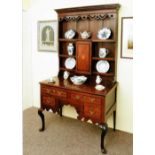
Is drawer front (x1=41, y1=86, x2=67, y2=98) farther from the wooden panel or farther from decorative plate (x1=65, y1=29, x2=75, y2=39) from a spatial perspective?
decorative plate (x1=65, y1=29, x2=75, y2=39)

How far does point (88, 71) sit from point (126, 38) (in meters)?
0.74

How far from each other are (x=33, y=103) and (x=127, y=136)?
200cm

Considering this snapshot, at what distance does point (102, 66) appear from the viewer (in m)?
3.11

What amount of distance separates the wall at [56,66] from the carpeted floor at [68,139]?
258 millimetres

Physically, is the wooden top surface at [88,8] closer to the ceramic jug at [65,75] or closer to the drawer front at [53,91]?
the ceramic jug at [65,75]

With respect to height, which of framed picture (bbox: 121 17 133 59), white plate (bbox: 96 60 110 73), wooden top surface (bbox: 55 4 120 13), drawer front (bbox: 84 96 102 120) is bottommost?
drawer front (bbox: 84 96 102 120)

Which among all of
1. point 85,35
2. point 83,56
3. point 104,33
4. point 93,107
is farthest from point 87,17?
point 93,107

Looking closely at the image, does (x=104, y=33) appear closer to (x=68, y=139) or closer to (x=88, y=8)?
(x=88, y=8)

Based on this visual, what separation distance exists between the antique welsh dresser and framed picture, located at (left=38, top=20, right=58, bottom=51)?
0.21m

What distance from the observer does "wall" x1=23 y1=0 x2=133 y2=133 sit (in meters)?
2.99

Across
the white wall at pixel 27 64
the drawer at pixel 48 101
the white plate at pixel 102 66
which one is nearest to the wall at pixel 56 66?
the white wall at pixel 27 64

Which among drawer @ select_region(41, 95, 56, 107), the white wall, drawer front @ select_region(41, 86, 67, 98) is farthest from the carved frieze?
drawer @ select_region(41, 95, 56, 107)
